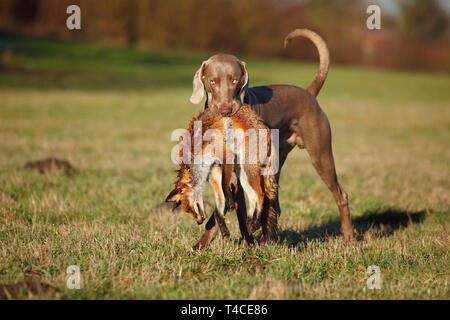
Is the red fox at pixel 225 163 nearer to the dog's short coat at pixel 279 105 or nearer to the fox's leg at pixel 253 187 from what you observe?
the fox's leg at pixel 253 187

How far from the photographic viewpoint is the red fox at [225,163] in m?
3.59

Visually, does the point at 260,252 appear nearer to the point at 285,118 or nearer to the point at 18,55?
the point at 285,118

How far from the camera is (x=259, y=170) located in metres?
3.63

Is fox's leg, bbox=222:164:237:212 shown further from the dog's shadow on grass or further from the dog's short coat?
the dog's shadow on grass

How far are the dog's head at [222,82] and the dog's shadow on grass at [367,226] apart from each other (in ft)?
4.90

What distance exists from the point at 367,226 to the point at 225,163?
9.09ft

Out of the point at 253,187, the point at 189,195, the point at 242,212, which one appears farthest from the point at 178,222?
the point at 253,187

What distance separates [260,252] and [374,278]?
91 cm

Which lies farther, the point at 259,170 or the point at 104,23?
the point at 104,23

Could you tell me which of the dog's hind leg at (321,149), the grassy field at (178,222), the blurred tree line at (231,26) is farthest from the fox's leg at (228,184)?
the blurred tree line at (231,26)

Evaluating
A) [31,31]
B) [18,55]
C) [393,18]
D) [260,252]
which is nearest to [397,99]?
[18,55]

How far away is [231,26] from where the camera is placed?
58969 mm

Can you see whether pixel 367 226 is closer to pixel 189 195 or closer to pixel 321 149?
pixel 321 149
